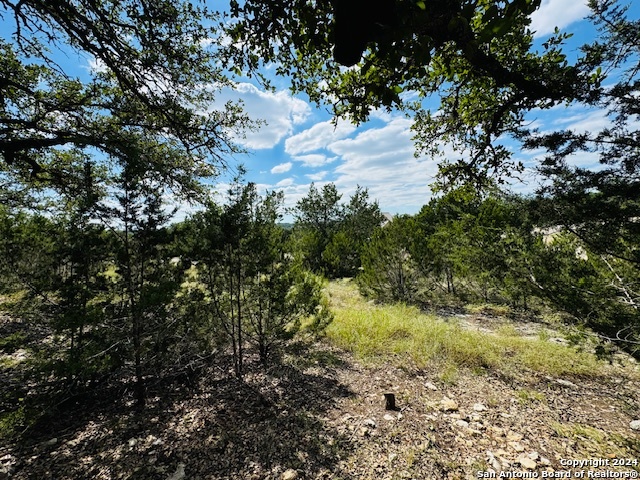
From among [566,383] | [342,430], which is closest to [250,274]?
[342,430]

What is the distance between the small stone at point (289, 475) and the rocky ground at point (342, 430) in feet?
0.04

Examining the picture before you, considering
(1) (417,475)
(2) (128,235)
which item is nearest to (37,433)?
(2) (128,235)

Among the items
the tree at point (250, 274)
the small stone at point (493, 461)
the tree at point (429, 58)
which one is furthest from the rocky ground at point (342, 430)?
the tree at point (429, 58)

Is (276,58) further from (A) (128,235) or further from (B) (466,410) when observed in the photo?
(B) (466,410)

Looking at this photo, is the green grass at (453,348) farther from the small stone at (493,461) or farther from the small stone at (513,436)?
the small stone at (493,461)

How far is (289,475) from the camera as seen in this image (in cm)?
266

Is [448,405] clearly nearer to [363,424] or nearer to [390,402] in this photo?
[390,402]

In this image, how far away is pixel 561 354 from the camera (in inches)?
217

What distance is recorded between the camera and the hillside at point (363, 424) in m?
2.76

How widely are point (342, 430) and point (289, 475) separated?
34.3 inches

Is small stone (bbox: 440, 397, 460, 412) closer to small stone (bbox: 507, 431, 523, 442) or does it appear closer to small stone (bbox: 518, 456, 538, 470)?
small stone (bbox: 507, 431, 523, 442)

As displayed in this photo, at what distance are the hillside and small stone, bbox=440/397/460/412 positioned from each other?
0.5 inches

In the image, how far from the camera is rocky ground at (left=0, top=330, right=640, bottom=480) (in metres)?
2.74

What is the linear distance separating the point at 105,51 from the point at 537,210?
199 inches
